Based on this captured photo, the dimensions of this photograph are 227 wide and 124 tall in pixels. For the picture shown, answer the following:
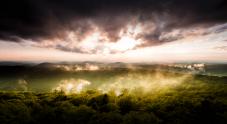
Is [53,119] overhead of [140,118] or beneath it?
beneath

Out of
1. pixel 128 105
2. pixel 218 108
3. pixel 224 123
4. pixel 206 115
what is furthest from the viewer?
pixel 128 105

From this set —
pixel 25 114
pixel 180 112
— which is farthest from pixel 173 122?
pixel 25 114

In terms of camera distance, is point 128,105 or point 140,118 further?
point 128,105

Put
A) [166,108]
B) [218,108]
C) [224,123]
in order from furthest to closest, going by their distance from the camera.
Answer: [166,108]
[218,108]
[224,123]

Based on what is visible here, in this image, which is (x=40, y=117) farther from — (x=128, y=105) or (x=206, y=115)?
(x=206, y=115)

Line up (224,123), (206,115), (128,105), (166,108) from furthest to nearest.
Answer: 1. (128,105)
2. (166,108)
3. (206,115)
4. (224,123)

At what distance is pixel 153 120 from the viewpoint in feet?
135

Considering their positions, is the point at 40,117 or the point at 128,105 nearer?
the point at 40,117

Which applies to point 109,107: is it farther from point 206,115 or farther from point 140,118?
point 206,115

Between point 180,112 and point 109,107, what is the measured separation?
23.7m

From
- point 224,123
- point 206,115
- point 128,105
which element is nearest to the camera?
point 224,123

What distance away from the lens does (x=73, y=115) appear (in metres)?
49.2

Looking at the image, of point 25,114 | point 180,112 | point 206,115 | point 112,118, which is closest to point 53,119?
point 25,114

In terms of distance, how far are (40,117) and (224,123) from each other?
46.4 meters
